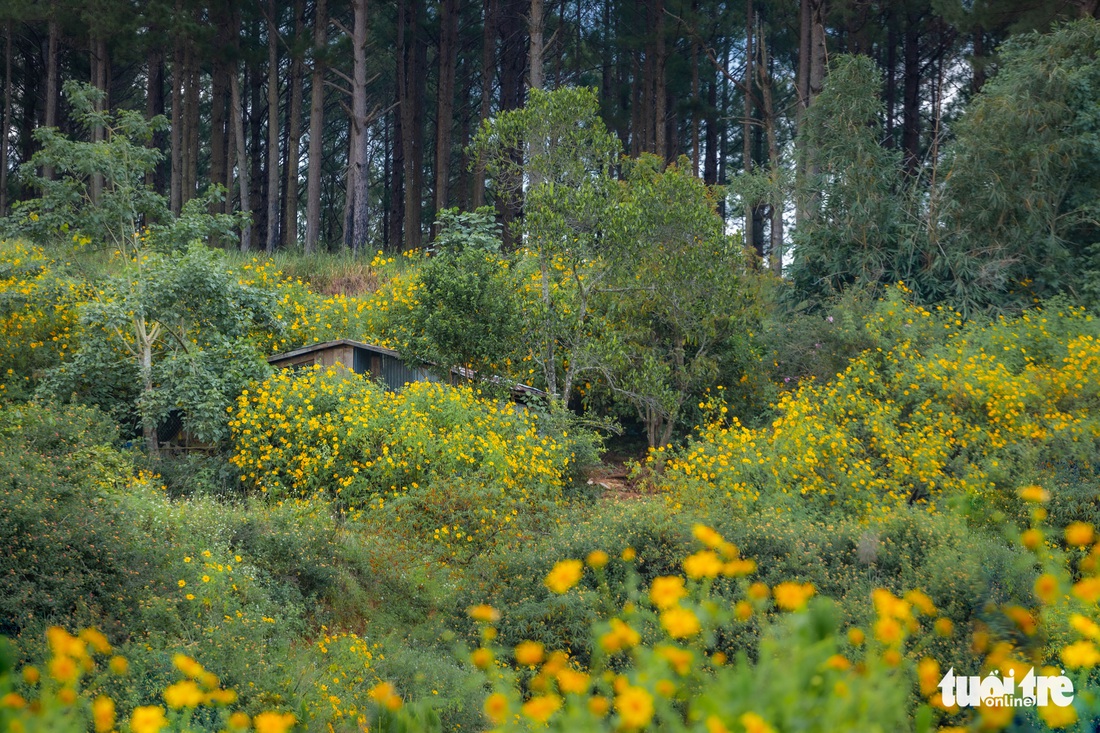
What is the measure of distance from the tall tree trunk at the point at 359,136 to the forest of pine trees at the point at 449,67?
0.17 ft

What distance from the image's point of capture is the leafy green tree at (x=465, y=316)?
41.7 ft

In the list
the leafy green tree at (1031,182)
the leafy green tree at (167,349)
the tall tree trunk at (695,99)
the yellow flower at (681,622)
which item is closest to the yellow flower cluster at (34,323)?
the leafy green tree at (167,349)

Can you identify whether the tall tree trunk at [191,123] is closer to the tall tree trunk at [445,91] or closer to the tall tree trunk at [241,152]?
the tall tree trunk at [241,152]

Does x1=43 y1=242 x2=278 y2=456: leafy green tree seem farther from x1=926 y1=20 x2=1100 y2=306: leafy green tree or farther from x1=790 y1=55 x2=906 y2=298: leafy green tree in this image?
x1=926 y1=20 x2=1100 y2=306: leafy green tree

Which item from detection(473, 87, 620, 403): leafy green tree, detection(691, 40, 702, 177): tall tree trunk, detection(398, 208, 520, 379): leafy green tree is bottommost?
detection(398, 208, 520, 379): leafy green tree

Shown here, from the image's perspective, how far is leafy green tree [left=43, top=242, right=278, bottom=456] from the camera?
11.6m

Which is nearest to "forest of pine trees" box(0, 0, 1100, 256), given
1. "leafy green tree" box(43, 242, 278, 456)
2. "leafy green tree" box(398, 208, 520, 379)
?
"leafy green tree" box(398, 208, 520, 379)

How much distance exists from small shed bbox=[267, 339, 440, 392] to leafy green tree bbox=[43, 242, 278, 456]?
0.79 metres

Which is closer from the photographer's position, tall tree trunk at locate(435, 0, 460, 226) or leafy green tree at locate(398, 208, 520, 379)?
leafy green tree at locate(398, 208, 520, 379)

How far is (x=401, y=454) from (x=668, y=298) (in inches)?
209

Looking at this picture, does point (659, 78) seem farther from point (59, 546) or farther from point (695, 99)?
point (59, 546)

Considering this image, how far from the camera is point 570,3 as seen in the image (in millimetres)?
31906

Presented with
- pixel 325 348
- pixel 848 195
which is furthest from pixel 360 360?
pixel 848 195

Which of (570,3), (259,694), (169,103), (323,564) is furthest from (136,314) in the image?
(169,103)
